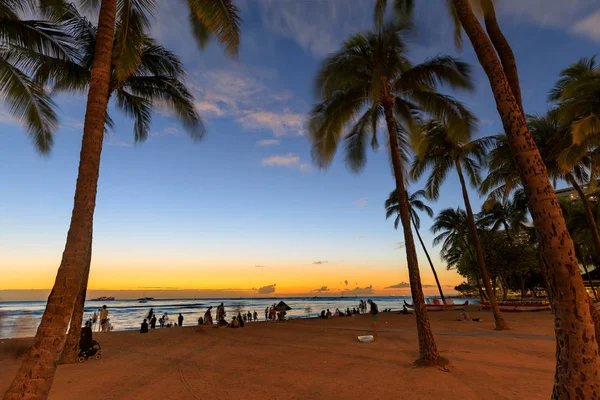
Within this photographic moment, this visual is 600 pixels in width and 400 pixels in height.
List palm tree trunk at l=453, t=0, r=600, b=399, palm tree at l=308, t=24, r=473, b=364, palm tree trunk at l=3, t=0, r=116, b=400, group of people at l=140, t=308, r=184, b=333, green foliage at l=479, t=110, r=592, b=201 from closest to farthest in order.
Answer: palm tree trunk at l=453, t=0, r=600, b=399 → palm tree trunk at l=3, t=0, r=116, b=400 → palm tree at l=308, t=24, r=473, b=364 → green foliage at l=479, t=110, r=592, b=201 → group of people at l=140, t=308, r=184, b=333

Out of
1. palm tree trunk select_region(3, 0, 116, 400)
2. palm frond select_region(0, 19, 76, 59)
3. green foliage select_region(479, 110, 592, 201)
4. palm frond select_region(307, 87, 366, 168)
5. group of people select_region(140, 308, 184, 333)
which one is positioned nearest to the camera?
palm tree trunk select_region(3, 0, 116, 400)

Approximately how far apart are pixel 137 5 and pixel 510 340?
16011mm

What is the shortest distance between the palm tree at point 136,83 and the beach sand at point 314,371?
2660 millimetres

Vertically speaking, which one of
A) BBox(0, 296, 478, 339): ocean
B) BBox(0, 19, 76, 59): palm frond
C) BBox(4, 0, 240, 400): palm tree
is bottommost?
BBox(0, 296, 478, 339): ocean

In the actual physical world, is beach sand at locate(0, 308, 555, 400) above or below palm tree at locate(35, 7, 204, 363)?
below

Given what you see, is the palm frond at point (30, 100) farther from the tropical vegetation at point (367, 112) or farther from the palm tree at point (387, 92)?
the palm tree at point (387, 92)

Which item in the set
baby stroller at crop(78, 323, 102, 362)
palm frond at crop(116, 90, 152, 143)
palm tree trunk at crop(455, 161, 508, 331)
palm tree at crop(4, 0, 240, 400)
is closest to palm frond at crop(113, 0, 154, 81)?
palm tree at crop(4, 0, 240, 400)

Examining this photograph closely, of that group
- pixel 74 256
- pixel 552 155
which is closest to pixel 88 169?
pixel 74 256

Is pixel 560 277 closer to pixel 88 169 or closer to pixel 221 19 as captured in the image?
pixel 88 169

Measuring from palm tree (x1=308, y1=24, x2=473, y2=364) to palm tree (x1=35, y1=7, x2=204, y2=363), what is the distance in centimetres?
487

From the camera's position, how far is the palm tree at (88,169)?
4.23 metres

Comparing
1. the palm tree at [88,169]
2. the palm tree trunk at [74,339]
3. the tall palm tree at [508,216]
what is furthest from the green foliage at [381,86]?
the tall palm tree at [508,216]

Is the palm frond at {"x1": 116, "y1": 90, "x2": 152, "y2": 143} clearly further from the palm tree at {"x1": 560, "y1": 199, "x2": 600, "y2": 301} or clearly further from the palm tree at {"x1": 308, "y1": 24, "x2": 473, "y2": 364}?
the palm tree at {"x1": 560, "y1": 199, "x2": 600, "y2": 301}

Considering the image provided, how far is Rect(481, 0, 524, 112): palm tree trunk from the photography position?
6395mm
